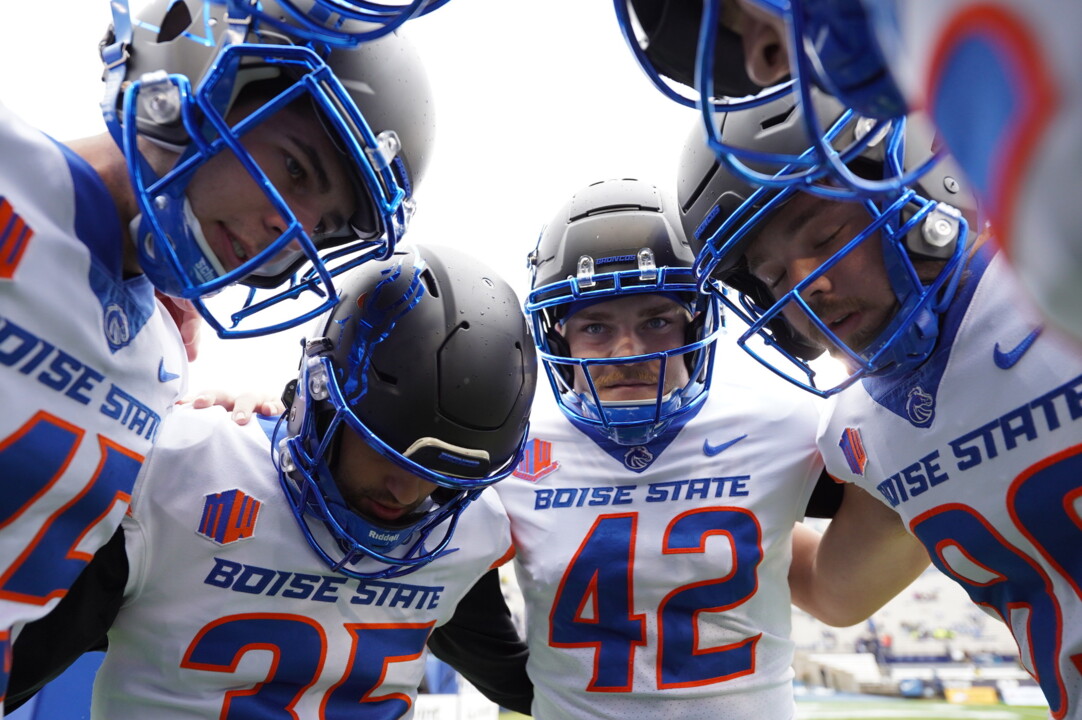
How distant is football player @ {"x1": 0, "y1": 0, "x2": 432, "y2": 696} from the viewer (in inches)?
45.7

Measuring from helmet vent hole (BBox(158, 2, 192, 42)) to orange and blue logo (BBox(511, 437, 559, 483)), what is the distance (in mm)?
1294

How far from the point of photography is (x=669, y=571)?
1.99m

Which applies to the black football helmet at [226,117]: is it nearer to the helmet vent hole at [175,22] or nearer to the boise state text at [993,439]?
the helmet vent hole at [175,22]

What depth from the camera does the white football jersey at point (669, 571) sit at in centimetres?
197

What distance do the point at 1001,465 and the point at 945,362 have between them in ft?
0.66

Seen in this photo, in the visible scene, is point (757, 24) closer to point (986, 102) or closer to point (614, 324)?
point (986, 102)

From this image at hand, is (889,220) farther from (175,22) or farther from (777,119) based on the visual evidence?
(175,22)

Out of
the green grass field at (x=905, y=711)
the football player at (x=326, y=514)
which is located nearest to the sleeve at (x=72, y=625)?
the football player at (x=326, y=514)

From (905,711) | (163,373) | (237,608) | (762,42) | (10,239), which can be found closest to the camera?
(762,42)

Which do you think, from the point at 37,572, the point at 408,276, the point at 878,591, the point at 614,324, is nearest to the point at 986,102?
the point at 37,572

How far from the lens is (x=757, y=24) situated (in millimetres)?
837

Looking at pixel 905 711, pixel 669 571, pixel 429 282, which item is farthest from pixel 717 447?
pixel 905 711

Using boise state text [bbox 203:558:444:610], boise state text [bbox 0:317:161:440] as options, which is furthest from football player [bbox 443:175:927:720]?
boise state text [bbox 0:317:161:440]

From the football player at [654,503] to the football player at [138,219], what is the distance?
34.2 inches
